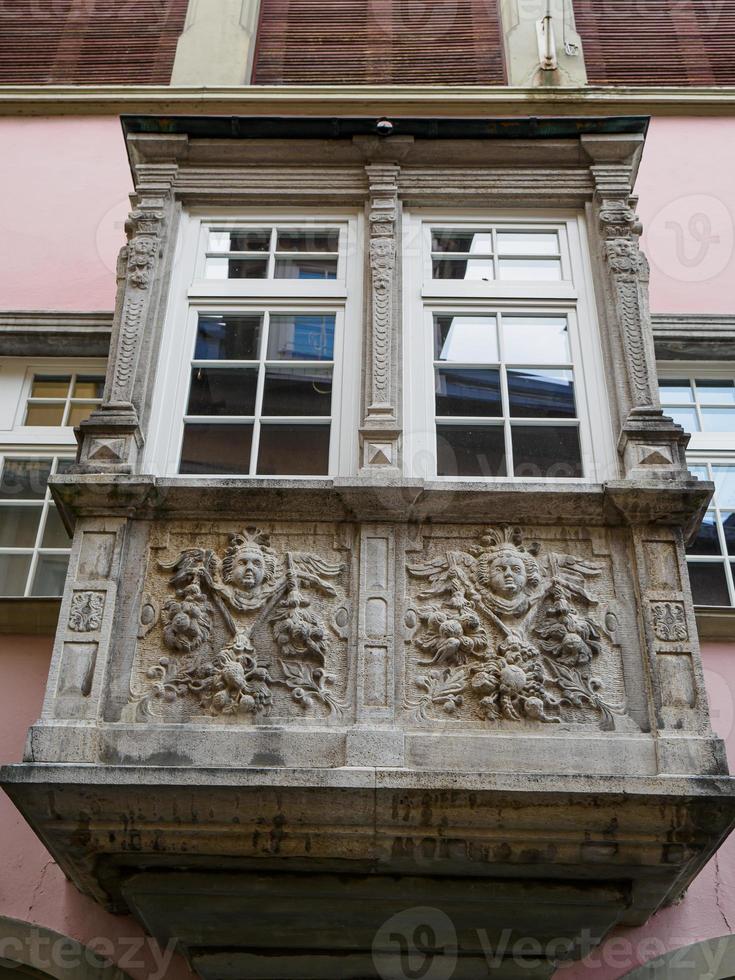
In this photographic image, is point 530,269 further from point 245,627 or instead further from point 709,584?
point 245,627

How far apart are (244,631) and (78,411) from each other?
10.0ft

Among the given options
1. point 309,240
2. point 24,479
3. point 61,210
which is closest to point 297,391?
point 309,240

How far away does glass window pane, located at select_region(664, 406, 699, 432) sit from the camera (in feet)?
24.3

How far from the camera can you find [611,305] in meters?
6.14

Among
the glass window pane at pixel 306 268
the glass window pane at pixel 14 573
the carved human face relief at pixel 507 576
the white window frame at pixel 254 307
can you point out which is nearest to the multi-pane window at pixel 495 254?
the white window frame at pixel 254 307

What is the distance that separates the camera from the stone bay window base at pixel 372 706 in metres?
4.64

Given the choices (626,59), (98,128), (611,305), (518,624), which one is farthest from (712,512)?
(98,128)

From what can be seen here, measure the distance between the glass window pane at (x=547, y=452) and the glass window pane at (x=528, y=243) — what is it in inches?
54.9

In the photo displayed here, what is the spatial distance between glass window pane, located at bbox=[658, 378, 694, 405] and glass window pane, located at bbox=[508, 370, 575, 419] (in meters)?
1.80

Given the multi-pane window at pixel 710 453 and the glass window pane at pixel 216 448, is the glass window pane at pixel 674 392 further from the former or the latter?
the glass window pane at pixel 216 448

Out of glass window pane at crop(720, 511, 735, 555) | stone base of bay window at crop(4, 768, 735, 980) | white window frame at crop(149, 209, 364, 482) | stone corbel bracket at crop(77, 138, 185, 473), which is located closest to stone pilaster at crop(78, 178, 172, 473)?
stone corbel bracket at crop(77, 138, 185, 473)

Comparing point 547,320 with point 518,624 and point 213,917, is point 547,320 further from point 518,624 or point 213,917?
point 213,917

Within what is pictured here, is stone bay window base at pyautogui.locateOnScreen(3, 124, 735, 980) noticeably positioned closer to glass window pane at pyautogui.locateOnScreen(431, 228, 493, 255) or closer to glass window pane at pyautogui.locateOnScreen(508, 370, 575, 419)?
glass window pane at pyautogui.locateOnScreen(508, 370, 575, 419)

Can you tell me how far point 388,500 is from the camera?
5.30 m
